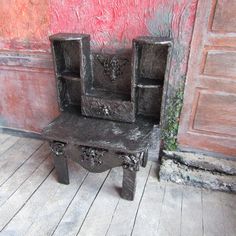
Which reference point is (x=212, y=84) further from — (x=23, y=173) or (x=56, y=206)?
(x=23, y=173)

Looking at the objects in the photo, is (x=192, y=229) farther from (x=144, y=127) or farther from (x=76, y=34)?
(x=76, y=34)

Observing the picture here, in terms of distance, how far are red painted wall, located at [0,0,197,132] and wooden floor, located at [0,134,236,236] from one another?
0.69 m

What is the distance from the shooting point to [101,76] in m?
2.15

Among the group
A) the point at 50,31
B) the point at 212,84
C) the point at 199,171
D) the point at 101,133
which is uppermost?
the point at 50,31

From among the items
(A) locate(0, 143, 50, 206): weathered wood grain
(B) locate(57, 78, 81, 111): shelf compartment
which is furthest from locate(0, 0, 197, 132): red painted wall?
(A) locate(0, 143, 50, 206): weathered wood grain

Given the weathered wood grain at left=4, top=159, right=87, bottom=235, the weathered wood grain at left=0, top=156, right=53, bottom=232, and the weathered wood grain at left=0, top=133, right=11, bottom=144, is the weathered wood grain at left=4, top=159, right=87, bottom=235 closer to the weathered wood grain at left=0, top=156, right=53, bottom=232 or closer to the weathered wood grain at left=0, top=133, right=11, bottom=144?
the weathered wood grain at left=0, top=156, right=53, bottom=232

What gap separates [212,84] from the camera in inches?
76.1

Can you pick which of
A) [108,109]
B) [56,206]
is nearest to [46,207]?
[56,206]

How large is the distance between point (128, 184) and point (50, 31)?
4.98 ft

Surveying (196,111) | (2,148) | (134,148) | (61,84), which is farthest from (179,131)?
(2,148)

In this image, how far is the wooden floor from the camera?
1.73 m

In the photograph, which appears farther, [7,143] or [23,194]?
[7,143]

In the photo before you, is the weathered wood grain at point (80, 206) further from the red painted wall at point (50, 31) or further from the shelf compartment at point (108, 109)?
the red painted wall at point (50, 31)

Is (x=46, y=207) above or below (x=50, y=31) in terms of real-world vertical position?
below
